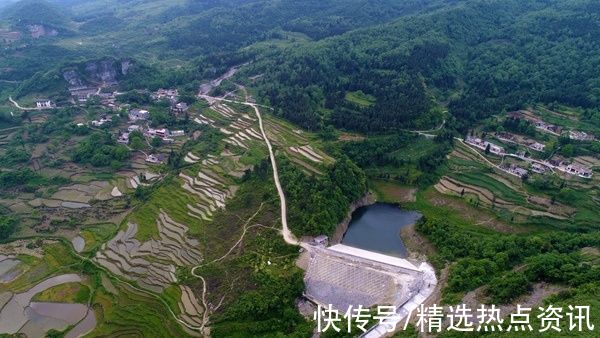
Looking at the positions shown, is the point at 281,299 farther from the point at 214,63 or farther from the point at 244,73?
the point at 214,63

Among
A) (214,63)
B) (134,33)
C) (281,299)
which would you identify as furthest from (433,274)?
(134,33)

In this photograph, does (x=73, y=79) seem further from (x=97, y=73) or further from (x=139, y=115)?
(x=139, y=115)

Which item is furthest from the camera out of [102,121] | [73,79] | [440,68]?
[73,79]

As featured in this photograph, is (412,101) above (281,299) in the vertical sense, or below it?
above

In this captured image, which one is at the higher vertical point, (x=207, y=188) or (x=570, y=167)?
(x=570, y=167)

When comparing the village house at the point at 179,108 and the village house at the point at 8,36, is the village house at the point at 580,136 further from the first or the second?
the village house at the point at 8,36

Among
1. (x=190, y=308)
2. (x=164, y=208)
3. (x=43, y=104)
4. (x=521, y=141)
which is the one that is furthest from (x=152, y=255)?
(x=521, y=141)
